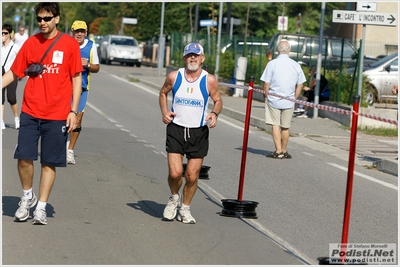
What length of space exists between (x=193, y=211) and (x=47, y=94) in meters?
2.19

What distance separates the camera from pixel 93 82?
109 ft

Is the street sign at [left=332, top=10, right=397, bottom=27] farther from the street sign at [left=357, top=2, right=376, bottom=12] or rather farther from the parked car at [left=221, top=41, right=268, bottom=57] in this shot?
the parked car at [left=221, top=41, right=268, bottom=57]

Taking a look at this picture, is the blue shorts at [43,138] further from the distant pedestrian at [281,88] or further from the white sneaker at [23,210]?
the distant pedestrian at [281,88]

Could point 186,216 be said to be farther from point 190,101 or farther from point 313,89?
point 313,89

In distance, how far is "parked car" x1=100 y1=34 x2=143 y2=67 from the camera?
50.5 meters

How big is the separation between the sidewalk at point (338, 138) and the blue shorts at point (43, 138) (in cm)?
701

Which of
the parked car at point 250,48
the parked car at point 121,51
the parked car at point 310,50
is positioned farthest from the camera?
the parked car at point 121,51

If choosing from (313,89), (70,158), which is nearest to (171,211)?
(70,158)

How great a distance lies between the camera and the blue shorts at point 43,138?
812 cm

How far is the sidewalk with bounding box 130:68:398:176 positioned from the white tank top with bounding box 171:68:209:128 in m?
5.96

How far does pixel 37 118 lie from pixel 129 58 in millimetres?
42804

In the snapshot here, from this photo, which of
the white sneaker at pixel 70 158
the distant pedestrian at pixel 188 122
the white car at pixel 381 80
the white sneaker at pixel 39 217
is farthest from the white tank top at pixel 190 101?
the white car at pixel 381 80

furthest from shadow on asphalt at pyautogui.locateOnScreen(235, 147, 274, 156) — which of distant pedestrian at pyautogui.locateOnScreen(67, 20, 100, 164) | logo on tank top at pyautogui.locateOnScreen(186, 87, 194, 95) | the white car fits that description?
the white car

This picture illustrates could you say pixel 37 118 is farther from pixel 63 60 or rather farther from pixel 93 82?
pixel 93 82
